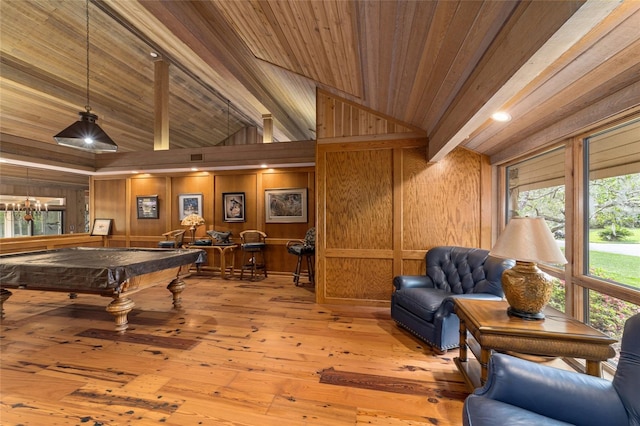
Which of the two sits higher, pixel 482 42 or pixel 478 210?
pixel 482 42


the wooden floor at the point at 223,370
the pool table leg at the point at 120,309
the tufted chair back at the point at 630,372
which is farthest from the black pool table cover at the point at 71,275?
the tufted chair back at the point at 630,372

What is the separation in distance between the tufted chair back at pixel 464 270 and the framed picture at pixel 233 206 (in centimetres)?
442

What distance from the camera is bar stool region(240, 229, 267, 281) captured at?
5199 millimetres

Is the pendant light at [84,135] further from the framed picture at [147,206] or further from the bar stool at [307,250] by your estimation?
the framed picture at [147,206]

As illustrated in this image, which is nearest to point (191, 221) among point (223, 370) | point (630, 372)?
point (223, 370)

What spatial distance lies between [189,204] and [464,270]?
6118 mm

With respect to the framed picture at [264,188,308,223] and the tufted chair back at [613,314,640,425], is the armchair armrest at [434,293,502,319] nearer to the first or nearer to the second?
the tufted chair back at [613,314,640,425]

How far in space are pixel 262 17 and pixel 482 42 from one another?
1880 mm

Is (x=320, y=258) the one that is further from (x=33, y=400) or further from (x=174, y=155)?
(x=174, y=155)

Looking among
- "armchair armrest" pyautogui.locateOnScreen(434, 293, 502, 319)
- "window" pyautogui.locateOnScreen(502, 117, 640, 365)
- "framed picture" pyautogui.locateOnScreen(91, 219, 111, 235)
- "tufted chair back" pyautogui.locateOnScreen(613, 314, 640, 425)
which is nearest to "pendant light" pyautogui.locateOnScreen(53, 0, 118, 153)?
"framed picture" pyautogui.locateOnScreen(91, 219, 111, 235)

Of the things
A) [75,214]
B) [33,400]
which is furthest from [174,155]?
[75,214]

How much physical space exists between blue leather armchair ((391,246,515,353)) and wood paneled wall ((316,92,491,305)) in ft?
1.35

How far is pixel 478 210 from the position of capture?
3.41 m

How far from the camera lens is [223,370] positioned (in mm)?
2143
